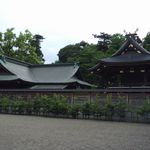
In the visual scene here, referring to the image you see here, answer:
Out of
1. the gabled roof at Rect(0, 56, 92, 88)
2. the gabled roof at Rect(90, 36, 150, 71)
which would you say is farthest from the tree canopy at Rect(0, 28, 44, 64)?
the gabled roof at Rect(90, 36, 150, 71)

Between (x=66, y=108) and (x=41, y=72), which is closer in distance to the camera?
(x=66, y=108)

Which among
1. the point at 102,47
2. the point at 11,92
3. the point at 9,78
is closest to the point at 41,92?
the point at 11,92

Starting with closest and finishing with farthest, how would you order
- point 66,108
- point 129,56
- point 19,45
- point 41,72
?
point 66,108, point 129,56, point 41,72, point 19,45

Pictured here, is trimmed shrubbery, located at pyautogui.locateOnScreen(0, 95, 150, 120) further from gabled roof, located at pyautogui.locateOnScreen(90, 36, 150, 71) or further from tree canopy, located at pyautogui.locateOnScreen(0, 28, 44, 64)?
tree canopy, located at pyautogui.locateOnScreen(0, 28, 44, 64)

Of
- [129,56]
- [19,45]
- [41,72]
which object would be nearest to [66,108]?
[129,56]

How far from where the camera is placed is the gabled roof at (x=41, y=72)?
37125 millimetres

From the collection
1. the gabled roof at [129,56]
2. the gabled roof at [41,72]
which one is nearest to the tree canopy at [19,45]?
the gabled roof at [41,72]

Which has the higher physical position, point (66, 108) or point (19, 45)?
point (19, 45)

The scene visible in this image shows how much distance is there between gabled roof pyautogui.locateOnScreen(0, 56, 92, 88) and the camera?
37125 mm

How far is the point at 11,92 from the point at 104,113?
11.2m

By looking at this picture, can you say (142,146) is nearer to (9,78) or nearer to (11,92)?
(11,92)

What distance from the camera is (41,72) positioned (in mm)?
41281

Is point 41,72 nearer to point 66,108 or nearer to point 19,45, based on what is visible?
point 19,45

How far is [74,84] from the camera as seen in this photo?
38.0 meters
